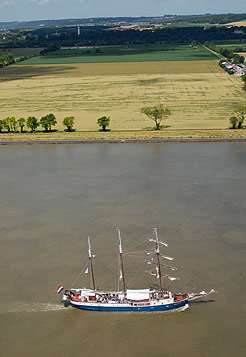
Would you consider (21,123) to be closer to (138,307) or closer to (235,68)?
(138,307)

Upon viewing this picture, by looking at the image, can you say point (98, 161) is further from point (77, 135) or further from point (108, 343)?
point (108, 343)

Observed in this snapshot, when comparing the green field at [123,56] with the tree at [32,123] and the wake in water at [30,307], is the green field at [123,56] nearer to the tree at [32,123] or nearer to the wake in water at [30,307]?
the tree at [32,123]

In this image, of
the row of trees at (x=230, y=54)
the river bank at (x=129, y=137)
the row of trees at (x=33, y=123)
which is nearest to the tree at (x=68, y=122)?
the row of trees at (x=33, y=123)

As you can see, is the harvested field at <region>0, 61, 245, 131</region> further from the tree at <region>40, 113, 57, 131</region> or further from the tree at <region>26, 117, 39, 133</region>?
the tree at <region>26, 117, 39, 133</region>

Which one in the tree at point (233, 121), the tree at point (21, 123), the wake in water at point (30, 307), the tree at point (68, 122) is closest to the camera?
the wake in water at point (30, 307)

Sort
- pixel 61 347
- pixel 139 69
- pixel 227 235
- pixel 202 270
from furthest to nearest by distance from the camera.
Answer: pixel 139 69 → pixel 227 235 → pixel 202 270 → pixel 61 347

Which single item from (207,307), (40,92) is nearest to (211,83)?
(40,92)

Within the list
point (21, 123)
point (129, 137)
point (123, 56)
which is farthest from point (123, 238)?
point (123, 56)
